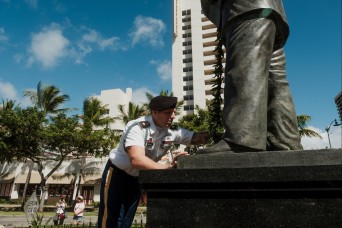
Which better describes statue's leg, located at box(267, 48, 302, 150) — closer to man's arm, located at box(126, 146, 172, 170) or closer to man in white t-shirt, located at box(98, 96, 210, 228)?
man in white t-shirt, located at box(98, 96, 210, 228)

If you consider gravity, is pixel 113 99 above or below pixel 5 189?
above

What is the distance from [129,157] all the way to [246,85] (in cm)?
112

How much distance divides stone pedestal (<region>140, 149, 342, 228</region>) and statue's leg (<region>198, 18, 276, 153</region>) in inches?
7.1

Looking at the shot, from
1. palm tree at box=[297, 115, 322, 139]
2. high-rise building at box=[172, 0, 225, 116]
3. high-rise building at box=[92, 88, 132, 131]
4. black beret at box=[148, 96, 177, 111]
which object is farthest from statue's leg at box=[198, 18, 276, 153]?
high-rise building at box=[172, 0, 225, 116]

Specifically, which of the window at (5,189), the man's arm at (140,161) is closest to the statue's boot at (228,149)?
the man's arm at (140,161)

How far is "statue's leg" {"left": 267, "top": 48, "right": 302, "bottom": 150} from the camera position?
7.79 ft

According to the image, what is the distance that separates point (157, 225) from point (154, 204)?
13 cm

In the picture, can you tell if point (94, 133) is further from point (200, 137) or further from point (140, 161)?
point (140, 161)

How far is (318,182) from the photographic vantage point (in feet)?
5.30

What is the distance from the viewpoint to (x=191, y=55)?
189 ft

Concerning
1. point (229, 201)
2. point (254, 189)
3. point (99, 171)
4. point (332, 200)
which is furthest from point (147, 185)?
point (99, 171)

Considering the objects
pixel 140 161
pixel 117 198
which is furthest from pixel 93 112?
pixel 140 161

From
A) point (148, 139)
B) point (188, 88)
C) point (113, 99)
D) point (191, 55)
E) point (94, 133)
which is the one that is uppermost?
point (191, 55)

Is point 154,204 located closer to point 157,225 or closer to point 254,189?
point 157,225
